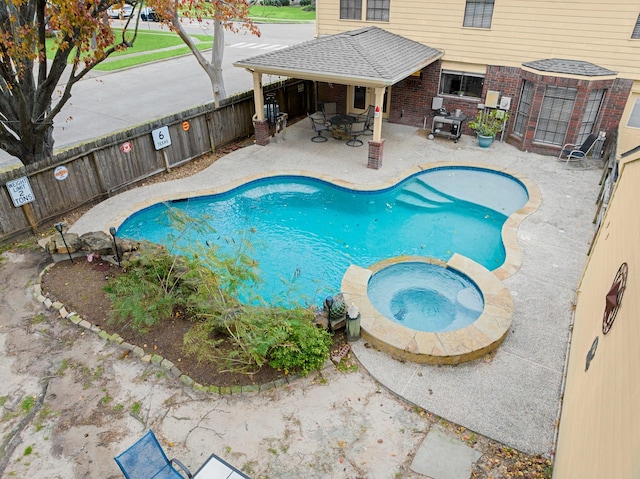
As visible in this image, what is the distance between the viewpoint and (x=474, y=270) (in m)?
8.27

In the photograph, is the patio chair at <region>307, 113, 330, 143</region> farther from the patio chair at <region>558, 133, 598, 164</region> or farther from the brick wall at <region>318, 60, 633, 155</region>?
the patio chair at <region>558, 133, 598, 164</region>

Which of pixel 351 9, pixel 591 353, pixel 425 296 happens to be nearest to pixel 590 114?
pixel 351 9

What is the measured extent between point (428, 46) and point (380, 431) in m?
12.9

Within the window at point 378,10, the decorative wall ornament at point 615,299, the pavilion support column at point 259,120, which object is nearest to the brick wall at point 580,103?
the window at point 378,10

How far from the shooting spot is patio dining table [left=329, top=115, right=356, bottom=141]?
46.2ft

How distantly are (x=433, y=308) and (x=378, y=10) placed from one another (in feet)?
37.6

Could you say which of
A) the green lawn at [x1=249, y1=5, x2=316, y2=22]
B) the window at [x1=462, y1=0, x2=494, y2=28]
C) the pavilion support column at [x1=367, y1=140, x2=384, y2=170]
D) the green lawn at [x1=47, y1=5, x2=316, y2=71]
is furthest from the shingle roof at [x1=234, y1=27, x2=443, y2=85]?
the green lawn at [x1=249, y1=5, x2=316, y2=22]

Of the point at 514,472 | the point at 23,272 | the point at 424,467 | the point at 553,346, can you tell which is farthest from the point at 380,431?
the point at 23,272

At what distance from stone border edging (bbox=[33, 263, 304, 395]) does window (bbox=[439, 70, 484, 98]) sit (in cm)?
1210

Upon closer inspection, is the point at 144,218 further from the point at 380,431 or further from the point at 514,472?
the point at 514,472

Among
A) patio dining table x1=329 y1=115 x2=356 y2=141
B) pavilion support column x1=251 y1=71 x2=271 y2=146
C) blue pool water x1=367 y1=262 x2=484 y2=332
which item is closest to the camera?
blue pool water x1=367 y1=262 x2=484 y2=332

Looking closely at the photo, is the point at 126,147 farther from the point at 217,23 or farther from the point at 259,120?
the point at 217,23

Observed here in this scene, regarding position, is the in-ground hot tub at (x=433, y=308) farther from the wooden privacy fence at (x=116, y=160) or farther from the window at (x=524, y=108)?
the window at (x=524, y=108)

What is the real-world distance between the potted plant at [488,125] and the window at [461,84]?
0.83 meters
